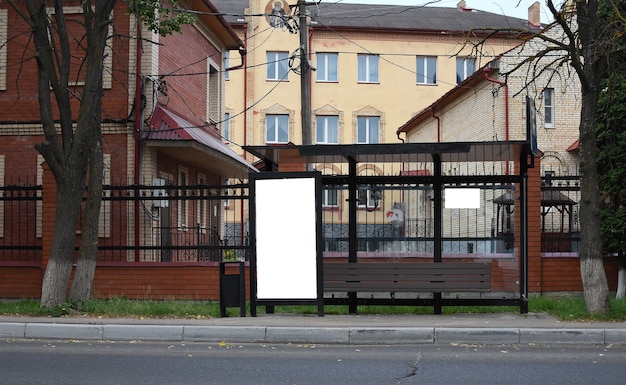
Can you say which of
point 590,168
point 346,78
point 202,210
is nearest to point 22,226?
point 202,210

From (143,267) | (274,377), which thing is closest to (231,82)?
(143,267)

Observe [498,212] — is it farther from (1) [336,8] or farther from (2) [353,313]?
(1) [336,8]

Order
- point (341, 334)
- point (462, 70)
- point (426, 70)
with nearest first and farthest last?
point (341, 334) < point (426, 70) < point (462, 70)

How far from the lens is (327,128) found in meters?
47.7

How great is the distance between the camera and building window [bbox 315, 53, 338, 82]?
156 ft

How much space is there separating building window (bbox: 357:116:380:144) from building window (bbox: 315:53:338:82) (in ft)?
→ 8.32

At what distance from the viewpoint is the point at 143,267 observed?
17.5 metres

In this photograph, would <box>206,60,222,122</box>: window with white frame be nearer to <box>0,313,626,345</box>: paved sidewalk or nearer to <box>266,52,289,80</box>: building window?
<box>0,313,626,345</box>: paved sidewalk

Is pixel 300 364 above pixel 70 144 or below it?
below

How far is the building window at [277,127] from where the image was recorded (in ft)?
155

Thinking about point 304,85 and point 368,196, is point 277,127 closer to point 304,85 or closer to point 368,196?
point 304,85

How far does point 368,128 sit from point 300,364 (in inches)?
1510

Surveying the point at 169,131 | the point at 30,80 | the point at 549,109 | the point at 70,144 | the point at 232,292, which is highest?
the point at 549,109

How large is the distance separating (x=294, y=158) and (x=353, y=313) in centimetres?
280
